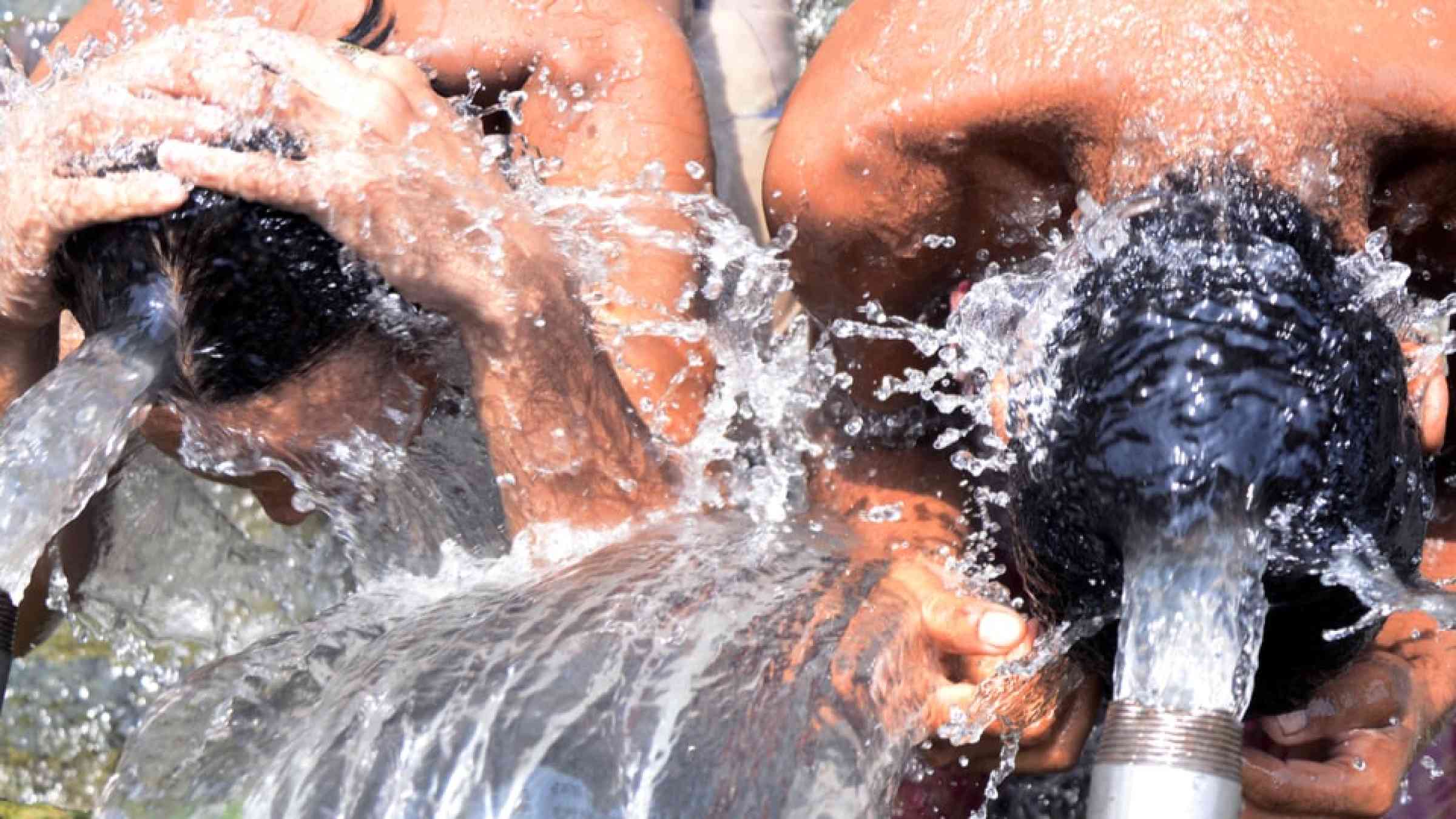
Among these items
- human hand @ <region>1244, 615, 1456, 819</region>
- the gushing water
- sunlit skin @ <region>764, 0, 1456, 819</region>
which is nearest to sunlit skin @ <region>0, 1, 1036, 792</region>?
the gushing water

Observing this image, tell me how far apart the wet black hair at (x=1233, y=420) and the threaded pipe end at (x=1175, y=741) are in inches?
5.2

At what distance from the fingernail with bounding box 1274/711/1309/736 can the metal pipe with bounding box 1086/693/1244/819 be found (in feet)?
2.14

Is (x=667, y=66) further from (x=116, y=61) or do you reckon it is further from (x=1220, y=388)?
(x=1220, y=388)

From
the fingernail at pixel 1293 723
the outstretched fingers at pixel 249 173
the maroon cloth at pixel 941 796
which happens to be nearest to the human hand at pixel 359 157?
the outstretched fingers at pixel 249 173

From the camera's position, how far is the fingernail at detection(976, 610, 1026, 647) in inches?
51.3

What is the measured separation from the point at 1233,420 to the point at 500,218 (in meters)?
0.76

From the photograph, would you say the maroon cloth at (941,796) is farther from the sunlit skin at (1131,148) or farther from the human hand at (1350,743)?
the human hand at (1350,743)

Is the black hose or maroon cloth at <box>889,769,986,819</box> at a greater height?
the black hose

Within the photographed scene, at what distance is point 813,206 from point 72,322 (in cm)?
93

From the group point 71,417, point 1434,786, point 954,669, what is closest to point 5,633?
point 71,417

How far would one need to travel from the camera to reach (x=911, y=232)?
1.61 meters

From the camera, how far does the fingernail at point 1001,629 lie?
1.30m

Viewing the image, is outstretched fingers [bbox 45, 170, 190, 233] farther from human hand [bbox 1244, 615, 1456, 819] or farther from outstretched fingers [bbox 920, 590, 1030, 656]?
human hand [bbox 1244, 615, 1456, 819]

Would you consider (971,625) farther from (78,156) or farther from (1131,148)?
(78,156)
